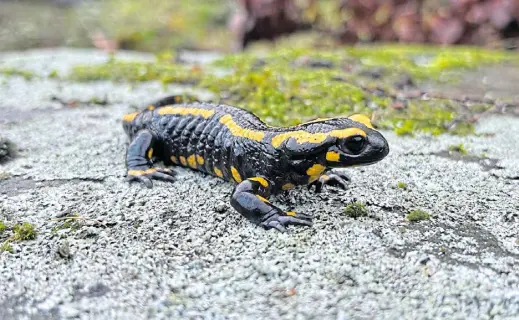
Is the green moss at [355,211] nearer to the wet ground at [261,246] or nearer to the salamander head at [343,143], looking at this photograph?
the wet ground at [261,246]

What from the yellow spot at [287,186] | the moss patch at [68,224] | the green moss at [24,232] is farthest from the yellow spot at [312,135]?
the green moss at [24,232]

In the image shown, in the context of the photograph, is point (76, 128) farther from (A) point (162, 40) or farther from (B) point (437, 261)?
(A) point (162, 40)

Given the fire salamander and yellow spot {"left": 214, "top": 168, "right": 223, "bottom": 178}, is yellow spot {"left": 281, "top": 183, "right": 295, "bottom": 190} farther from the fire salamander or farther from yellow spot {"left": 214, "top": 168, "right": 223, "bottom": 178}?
yellow spot {"left": 214, "top": 168, "right": 223, "bottom": 178}

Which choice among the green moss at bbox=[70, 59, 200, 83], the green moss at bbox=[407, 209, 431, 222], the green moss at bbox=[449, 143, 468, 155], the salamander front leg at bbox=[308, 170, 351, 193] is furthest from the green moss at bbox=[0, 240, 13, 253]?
the green moss at bbox=[70, 59, 200, 83]

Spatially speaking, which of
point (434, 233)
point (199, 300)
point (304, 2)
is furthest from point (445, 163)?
point (304, 2)

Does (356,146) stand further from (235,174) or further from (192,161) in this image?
(192,161)
